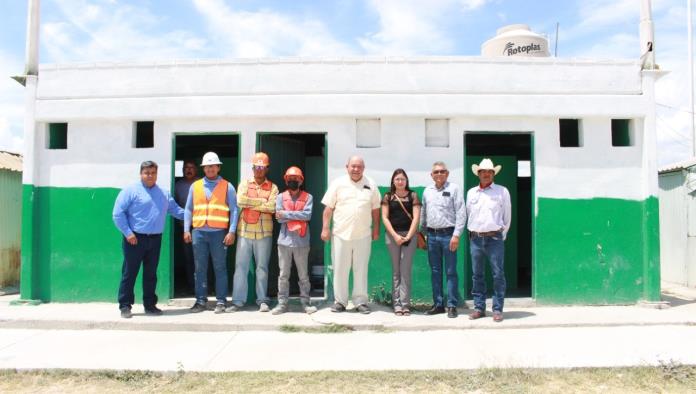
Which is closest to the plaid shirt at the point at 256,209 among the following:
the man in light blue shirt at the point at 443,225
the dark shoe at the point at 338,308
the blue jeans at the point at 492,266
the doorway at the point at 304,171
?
the doorway at the point at 304,171

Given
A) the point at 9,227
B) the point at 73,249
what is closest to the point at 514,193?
the point at 73,249

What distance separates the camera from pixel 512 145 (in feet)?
30.3

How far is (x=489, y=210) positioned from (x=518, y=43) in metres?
3.25

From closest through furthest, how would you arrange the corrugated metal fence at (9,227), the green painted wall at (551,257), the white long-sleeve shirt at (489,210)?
the white long-sleeve shirt at (489,210)
the green painted wall at (551,257)
the corrugated metal fence at (9,227)

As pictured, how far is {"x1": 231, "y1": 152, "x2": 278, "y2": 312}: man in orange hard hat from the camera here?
6.18 m

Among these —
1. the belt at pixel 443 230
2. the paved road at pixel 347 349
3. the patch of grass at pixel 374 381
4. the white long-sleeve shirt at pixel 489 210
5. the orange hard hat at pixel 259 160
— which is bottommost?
the patch of grass at pixel 374 381

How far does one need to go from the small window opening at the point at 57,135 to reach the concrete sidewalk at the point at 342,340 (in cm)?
228

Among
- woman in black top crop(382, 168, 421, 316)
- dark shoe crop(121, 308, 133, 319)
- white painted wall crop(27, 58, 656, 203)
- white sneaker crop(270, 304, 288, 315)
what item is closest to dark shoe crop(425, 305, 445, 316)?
woman in black top crop(382, 168, 421, 316)

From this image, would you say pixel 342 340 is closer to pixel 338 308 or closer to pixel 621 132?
pixel 338 308

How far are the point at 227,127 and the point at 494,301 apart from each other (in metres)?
4.09

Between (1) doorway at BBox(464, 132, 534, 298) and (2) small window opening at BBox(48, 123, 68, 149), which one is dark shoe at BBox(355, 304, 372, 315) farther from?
(2) small window opening at BBox(48, 123, 68, 149)

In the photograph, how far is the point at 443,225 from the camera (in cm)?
594

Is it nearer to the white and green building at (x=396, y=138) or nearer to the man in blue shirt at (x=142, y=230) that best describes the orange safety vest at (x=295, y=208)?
the white and green building at (x=396, y=138)

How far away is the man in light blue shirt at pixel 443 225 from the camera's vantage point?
19.5ft
